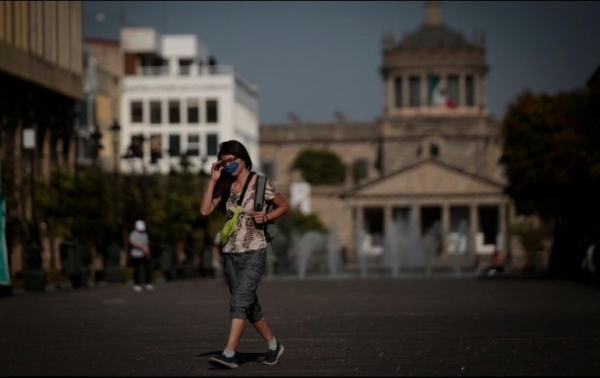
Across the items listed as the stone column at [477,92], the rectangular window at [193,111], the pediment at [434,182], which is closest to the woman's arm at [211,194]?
the rectangular window at [193,111]

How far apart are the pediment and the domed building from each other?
10cm

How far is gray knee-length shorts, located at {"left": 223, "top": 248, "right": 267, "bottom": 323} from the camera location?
1447cm

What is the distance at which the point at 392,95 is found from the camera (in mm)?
190500

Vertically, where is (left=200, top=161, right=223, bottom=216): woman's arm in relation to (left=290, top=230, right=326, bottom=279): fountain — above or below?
above

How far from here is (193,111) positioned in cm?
11800

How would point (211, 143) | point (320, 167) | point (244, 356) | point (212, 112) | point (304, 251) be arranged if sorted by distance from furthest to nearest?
point (320, 167) → point (212, 112) → point (211, 143) → point (304, 251) → point (244, 356)

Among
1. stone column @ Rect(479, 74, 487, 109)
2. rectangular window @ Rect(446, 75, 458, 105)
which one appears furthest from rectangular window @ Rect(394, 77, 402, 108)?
stone column @ Rect(479, 74, 487, 109)

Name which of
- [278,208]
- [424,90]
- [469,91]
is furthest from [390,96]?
[278,208]

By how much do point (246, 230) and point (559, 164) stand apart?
141ft

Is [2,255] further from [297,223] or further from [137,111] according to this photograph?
[297,223]

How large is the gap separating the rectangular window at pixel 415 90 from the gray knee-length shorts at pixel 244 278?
176 m

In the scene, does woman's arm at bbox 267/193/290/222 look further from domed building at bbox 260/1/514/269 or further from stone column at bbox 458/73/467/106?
stone column at bbox 458/73/467/106

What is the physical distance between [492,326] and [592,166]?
3113 centimetres

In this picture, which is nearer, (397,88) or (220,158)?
(220,158)
